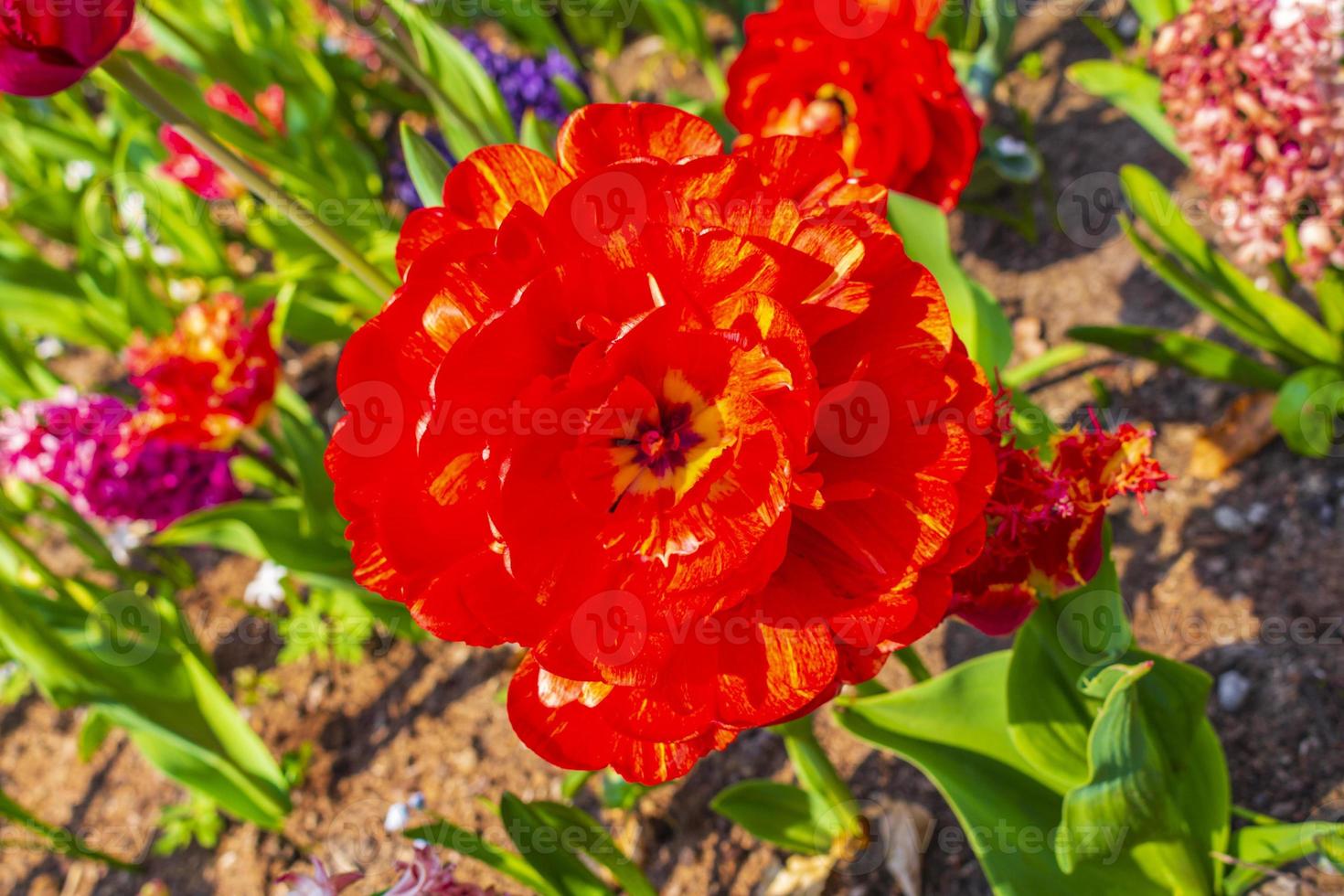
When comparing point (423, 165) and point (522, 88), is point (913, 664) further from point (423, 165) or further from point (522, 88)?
point (522, 88)

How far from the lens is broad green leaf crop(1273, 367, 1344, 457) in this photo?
1.48 m

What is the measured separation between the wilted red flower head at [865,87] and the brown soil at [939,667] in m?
0.69

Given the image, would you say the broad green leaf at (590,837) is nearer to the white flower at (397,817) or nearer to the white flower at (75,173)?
the white flower at (397,817)

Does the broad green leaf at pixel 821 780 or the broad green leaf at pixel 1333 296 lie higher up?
the broad green leaf at pixel 1333 296

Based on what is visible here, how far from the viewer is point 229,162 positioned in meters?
0.99

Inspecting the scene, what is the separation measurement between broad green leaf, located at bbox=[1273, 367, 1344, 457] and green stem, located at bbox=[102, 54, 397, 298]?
1.31 m

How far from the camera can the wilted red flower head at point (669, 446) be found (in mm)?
668

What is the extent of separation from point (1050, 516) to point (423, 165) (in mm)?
791

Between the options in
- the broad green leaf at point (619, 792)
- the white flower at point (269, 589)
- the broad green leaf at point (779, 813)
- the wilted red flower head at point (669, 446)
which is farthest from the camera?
the white flower at point (269, 589)

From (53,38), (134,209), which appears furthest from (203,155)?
(53,38)

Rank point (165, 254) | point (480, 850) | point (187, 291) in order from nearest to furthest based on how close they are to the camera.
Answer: point (480, 850) → point (187, 291) → point (165, 254)

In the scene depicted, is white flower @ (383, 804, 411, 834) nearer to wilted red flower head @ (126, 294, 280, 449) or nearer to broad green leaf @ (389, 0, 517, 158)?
wilted red flower head @ (126, 294, 280, 449)

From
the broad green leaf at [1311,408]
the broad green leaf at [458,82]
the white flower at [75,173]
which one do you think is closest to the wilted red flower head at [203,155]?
the broad green leaf at [458,82]

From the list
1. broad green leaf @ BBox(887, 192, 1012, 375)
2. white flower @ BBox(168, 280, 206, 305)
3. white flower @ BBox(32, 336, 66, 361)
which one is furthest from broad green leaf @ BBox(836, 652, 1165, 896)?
white flower @ BBox(32, 336, 66, 361)
